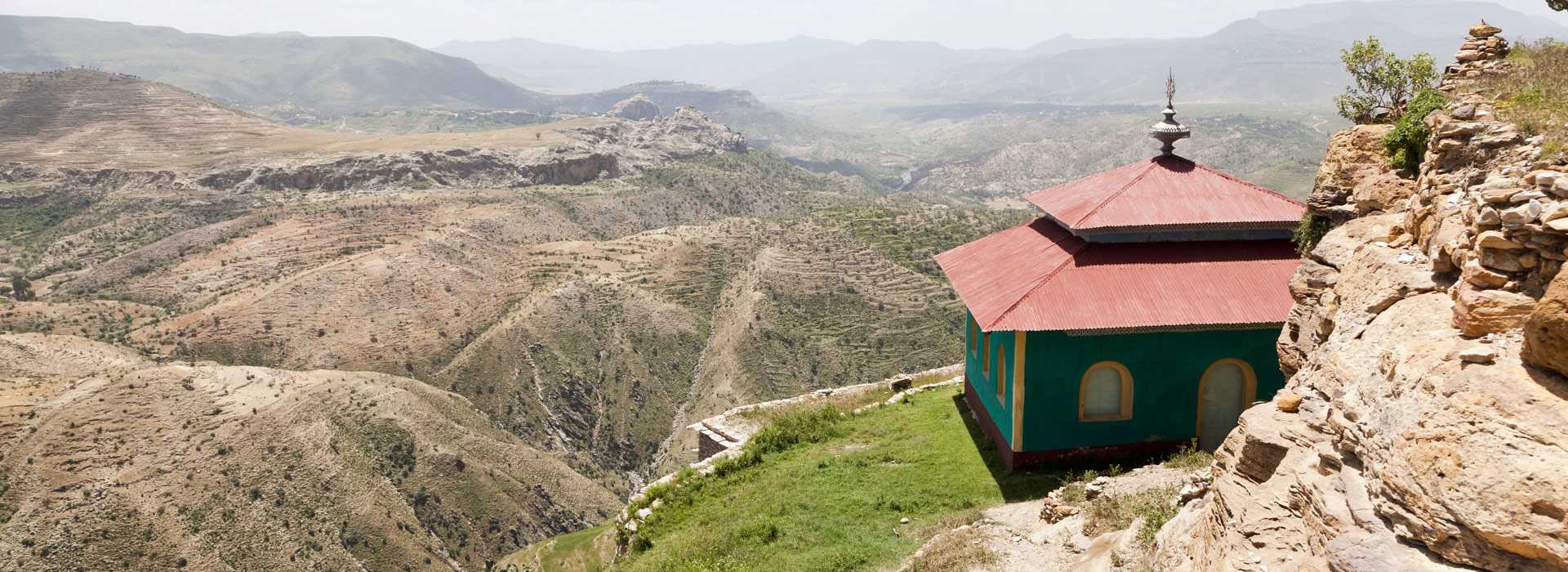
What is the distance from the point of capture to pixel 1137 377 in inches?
720

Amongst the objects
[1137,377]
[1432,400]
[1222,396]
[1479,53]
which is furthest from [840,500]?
[1479,53]

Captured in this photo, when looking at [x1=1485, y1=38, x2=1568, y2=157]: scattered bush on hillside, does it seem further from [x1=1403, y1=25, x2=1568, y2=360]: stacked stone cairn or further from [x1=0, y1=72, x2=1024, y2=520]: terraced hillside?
[x1=0, y1=72, x2=1024, y2=520]: terraced hillside

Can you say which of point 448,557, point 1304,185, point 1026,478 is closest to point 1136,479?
point 1026,478

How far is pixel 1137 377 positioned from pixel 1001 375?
3.00 meters

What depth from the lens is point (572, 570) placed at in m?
32.6

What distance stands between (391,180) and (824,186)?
78.1m

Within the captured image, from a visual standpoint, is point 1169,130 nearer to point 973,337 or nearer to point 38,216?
point 973,337

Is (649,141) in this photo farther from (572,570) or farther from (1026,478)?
(1026,478)

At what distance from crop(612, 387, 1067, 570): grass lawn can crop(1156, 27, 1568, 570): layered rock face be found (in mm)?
6718

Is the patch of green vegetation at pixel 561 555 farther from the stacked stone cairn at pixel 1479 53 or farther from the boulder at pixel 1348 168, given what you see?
the stacked stone cairn at pixel 1479 53

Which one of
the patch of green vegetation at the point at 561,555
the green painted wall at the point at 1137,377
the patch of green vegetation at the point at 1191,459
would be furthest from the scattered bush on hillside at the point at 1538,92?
the patch of green vegetation at the point at 561,555

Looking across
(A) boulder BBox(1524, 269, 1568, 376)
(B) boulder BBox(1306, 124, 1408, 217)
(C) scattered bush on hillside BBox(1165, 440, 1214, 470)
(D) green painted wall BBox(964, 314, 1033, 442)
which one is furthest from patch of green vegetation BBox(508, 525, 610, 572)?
(A) boulder BBox(1524, 269, 1568, 376)

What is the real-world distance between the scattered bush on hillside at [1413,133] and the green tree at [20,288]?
88570 millimetres

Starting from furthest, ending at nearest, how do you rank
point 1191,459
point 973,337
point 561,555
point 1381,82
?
point 561,555
point 973,337
point 1191,459
point 1381,82
